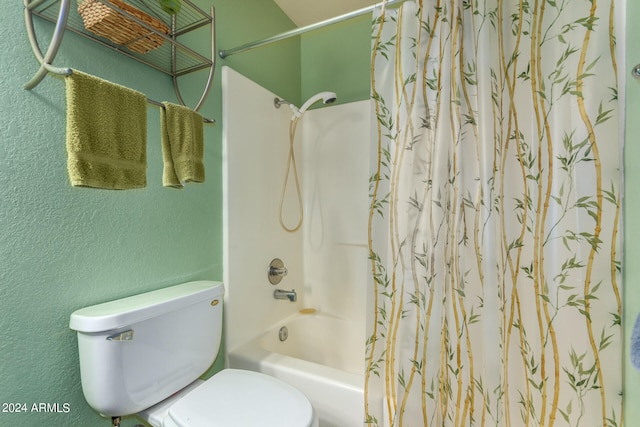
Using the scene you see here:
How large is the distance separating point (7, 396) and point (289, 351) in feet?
4.02

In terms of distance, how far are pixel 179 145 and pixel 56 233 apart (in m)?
0.44

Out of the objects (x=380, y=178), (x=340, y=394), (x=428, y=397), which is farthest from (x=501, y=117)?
(x=340, y=394)

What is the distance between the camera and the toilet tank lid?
0.83 meters

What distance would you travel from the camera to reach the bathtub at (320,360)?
1.11m

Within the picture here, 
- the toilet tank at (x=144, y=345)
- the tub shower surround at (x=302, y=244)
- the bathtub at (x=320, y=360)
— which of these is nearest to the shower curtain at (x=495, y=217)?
the bathtub at (x=320, y=360)

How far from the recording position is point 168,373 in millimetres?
996

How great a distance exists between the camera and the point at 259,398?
95 centimetres

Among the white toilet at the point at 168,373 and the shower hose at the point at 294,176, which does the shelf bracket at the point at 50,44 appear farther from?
the shower hose at the point at 294,176

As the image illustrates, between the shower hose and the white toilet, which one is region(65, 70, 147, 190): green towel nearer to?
the white toilet

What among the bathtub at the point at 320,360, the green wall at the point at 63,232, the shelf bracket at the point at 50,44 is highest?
the shelf bracket at the point at 50,44

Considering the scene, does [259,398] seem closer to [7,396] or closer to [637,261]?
[7,396]

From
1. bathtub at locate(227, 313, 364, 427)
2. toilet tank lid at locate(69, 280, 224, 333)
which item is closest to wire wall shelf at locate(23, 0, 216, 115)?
toilet tank lid at locate(69, 280, 224, 333)

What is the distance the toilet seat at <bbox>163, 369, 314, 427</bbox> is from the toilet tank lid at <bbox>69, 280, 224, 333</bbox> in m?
0.30

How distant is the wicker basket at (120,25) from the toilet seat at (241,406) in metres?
1.20
